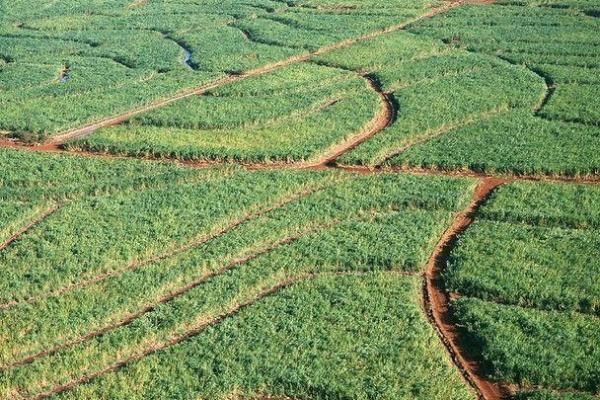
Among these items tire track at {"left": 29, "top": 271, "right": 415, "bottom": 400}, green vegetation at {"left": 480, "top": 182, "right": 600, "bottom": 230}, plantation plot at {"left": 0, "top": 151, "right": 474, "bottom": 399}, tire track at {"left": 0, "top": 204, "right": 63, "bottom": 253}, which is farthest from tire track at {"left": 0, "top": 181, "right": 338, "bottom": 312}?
green vegetation at {"left": 480, "top": 182, "right": 600, "bottom": 230}

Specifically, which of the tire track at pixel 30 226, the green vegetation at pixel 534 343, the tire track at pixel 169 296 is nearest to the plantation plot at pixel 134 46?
the tire track at pixel 30 226

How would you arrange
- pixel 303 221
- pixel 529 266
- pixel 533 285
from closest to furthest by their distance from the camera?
pixel 533 285 < pixel 529 266 < pixel 303 221

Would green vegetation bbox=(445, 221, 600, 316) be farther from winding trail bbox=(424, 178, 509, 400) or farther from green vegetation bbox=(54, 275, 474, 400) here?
green vegetation bbox=(54, 275, 474, 400)

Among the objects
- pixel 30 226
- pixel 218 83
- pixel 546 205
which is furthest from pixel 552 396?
pixel 218 83

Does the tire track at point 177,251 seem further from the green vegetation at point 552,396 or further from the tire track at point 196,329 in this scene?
the green vegetation at point 552,396

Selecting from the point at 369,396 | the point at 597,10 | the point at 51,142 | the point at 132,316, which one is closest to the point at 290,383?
the point at 369,396

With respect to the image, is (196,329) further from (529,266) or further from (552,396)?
(529,266)
